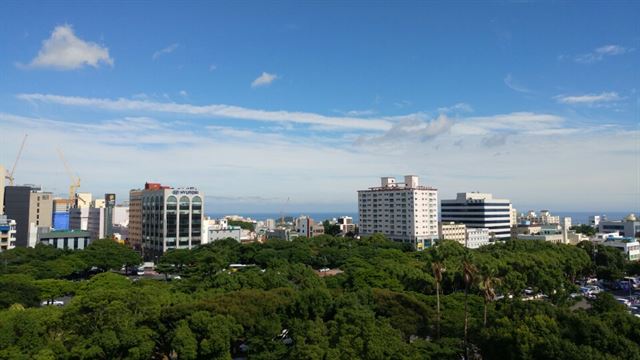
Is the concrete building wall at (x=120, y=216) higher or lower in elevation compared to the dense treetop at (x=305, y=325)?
higher

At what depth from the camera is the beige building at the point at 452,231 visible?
438ft

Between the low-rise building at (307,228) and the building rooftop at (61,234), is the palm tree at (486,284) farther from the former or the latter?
the low-rise building at (307,228)

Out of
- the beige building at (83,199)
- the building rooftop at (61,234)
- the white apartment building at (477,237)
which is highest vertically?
the beige building at (83,199)

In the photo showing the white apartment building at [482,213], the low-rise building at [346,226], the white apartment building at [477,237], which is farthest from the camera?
the low-rise building at [346,226]

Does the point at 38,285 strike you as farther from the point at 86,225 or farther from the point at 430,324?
the point at 86,225

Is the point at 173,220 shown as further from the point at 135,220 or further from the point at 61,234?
the point at 61,234

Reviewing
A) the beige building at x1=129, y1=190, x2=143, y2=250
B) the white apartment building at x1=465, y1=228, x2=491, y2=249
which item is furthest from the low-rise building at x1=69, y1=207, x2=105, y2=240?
the white apartment building at x1=465, y1=228, x2=491, y2=249

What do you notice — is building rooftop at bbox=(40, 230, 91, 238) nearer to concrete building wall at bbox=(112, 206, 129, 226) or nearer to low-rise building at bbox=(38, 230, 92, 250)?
low-rise building at bbox=(38, 230, 92, 250)

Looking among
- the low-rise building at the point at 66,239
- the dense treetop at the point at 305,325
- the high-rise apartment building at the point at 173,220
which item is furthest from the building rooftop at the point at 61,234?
the dense treetop at the point at 305,325

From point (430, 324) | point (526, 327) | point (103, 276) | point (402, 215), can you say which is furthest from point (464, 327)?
point (402, 215)

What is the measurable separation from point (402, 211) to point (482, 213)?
28.1 meters

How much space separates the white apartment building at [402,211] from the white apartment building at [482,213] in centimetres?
1718

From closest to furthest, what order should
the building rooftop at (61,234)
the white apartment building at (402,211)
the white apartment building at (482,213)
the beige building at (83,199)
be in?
the building rooftop at (61,234) → the white apartment building at (402,211) → the white apartment building at (482,213) → the beige building at (83,199)

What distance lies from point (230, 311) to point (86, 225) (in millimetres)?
155758
